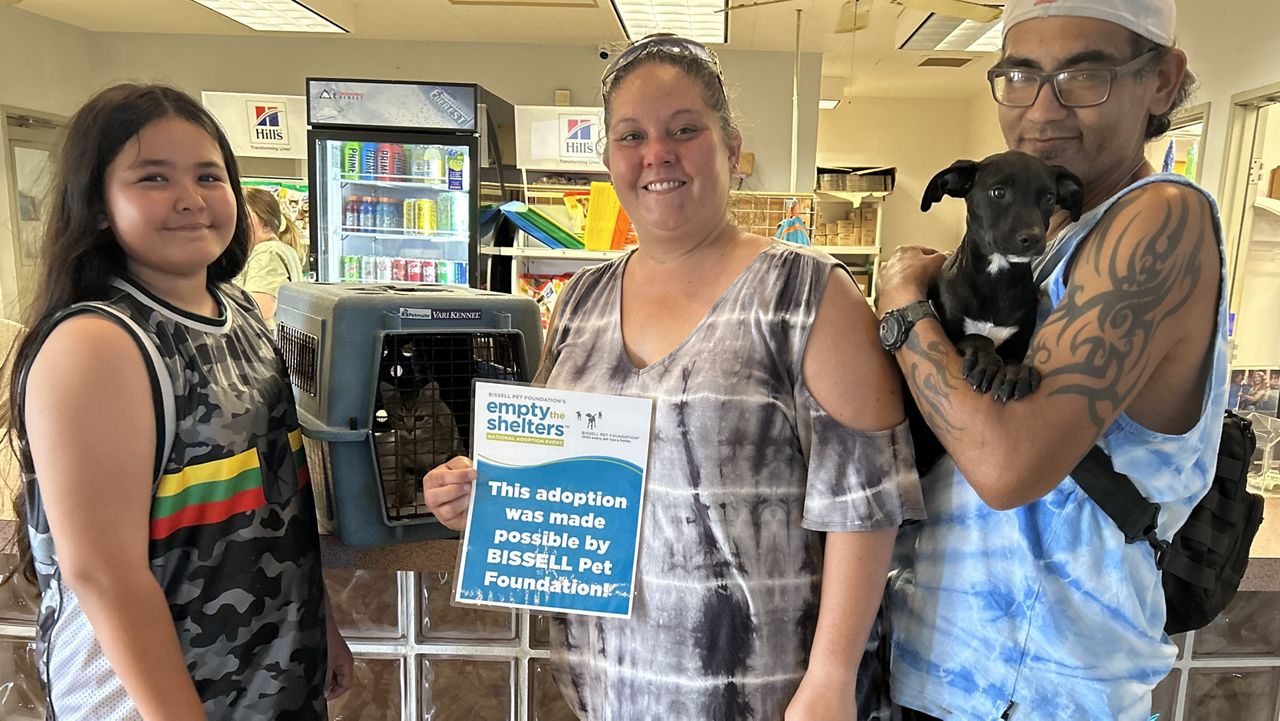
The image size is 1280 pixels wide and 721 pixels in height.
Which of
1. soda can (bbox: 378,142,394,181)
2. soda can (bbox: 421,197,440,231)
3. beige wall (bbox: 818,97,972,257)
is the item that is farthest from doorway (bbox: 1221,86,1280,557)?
beige wall (bbox: 818,97,972,257)

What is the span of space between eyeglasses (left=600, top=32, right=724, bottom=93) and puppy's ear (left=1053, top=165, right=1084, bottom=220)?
453 mm

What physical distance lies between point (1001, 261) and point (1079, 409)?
207 millimetres

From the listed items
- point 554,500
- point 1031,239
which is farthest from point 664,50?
point 554,500

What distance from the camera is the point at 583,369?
1.12m

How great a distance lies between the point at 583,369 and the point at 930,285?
0.50 metres

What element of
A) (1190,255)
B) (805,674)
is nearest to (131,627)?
(805,674)

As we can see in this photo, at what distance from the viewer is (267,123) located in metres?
5.97

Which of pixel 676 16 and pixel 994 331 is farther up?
pixel 676 16

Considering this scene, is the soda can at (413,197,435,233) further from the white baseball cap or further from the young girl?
the white baseball cap

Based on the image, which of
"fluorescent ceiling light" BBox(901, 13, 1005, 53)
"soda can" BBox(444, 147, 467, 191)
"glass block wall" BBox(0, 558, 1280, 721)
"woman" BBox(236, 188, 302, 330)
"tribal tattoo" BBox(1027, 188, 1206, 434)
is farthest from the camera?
"fluorescent ceiling light" BBox(901, 13, 1005, 53)

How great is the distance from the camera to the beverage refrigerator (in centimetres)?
454

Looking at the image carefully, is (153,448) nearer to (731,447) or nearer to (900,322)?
(731,447)

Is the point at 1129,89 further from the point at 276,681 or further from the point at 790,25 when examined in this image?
the point at 790,25

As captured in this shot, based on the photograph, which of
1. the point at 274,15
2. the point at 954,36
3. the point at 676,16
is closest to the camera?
the point at 676,16
